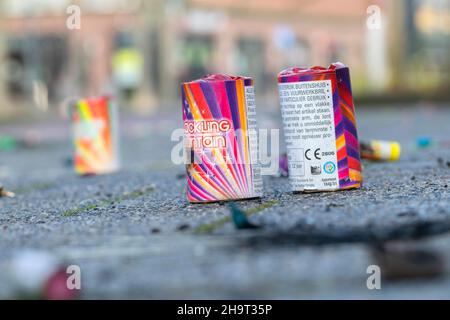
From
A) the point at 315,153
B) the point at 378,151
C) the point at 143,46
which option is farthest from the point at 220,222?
the point at 143,46

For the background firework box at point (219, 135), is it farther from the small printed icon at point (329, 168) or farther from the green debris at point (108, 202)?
the green debris at point (108, 202)

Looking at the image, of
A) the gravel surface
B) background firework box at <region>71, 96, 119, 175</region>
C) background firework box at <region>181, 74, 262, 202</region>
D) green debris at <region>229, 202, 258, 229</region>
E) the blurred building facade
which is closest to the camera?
the gravel surface

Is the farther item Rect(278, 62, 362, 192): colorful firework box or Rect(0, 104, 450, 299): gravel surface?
Rect(278, 62, 362, 192): colorful firework box

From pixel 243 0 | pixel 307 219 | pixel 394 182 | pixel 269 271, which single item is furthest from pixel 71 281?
pixel 243 0

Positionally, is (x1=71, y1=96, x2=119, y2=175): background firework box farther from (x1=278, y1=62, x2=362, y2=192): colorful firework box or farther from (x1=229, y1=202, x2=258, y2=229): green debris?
(x1=229, y1=202, x2=258, y2=229): green debris

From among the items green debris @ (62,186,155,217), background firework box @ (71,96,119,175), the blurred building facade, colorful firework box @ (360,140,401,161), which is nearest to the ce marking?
green debris @ (62,186,155,217)

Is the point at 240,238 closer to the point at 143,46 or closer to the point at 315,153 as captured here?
the point at 315,153
